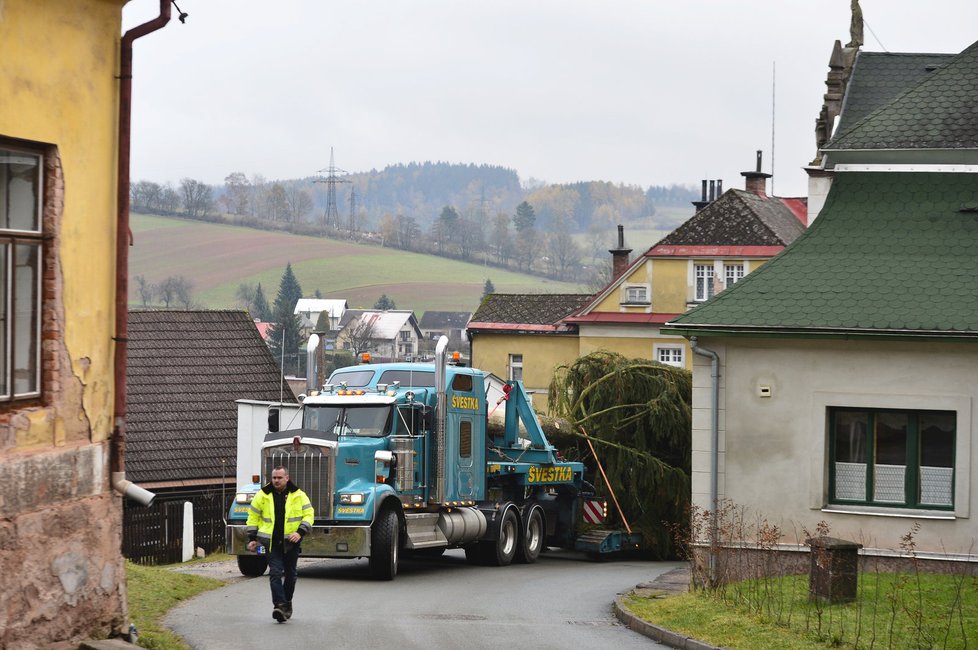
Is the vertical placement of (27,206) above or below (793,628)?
above

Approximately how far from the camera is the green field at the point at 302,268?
148m

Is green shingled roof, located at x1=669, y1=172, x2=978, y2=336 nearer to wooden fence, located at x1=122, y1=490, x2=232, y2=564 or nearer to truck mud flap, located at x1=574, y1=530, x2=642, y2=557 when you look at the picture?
truck mud flap, located at x1=574, y1=530, x2=642, y2=557

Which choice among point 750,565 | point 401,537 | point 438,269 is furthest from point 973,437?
point 438,269

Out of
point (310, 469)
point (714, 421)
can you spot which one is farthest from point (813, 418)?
point (310, 469)

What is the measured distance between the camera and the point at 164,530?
29.3 metres

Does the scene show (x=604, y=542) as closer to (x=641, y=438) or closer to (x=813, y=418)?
(x=641, y=438)

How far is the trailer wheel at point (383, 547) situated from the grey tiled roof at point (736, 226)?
36380 millimetres

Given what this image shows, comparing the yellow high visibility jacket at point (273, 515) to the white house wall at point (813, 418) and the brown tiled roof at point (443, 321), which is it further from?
the brown tiled roof at point (443, 321)

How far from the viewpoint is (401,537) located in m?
23.0

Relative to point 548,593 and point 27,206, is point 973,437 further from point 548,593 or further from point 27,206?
point 27,206

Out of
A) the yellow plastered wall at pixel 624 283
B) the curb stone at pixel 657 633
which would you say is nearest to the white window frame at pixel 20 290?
the curb stone at pixel 657 633

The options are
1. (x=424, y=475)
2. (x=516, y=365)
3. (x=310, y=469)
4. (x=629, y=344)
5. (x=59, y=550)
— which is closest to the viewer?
(x=59, y=550)

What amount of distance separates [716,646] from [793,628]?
1.04 meters

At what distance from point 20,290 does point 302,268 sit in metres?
149
